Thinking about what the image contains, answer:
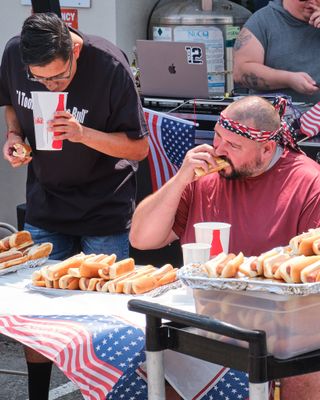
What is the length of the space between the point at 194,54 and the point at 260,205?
212 cm

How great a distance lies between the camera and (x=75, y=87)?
4301 mm

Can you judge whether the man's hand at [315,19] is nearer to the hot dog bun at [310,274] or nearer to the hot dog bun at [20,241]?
the hot dog bun at [20,241]

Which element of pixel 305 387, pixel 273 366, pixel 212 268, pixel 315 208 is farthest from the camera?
pixel 315 208

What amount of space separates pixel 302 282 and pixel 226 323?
236 mm

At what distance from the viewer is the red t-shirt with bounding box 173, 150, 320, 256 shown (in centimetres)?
373

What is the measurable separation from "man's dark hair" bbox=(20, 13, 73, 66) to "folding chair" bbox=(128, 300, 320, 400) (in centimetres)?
142

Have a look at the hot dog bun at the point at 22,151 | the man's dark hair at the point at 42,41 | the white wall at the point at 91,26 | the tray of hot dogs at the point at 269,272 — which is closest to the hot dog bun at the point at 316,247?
the tray of hot dogs at the point at 269,272

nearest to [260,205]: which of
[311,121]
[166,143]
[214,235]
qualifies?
[214,235]

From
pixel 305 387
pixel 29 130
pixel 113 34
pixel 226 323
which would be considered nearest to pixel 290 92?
pixel 113 34

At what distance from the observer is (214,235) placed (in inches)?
133

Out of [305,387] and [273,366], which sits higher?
[273,366]

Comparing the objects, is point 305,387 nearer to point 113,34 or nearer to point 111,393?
point 111,393

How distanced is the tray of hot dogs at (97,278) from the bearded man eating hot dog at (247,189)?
1.17ft

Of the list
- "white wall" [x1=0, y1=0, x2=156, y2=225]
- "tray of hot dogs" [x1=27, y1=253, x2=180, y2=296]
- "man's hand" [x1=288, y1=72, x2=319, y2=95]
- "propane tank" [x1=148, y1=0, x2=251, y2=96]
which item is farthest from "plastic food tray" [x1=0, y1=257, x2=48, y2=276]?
"white wall" [x1=0, y1=0, x2=156, y2=225]
